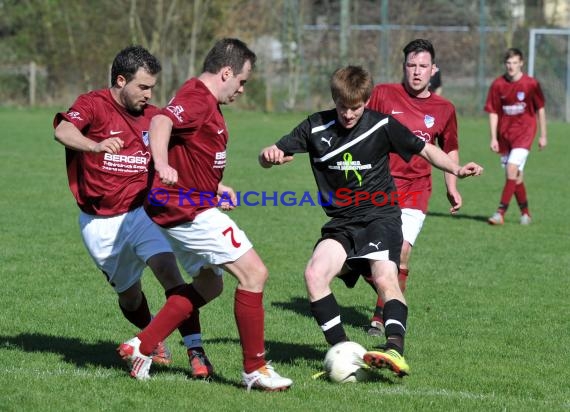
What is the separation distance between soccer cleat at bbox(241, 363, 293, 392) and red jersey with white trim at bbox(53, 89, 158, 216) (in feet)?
4.33

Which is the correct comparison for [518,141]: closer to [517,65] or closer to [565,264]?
[517,65]

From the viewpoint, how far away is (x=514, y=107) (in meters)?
13.2

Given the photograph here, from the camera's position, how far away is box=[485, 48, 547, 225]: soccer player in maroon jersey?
41.9 feet

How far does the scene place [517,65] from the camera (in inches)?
504

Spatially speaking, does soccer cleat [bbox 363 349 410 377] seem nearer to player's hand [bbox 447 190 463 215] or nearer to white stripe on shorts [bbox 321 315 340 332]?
white stripe on shorts [bbox 321 315 340 332]

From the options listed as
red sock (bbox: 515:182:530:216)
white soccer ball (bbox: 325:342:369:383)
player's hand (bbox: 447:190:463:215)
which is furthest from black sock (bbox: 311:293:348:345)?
red sock (bbox: 515:182:530:216)

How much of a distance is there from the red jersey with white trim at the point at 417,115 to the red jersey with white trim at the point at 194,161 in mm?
2258

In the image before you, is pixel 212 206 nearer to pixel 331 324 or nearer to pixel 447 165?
pixel 331 324

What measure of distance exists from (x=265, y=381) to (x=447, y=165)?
5.33 ft

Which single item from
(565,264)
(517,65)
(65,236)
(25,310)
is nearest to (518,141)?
A: (517,65)

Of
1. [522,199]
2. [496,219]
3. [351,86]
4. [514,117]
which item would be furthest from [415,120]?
[514,117]

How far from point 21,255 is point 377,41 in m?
23.4

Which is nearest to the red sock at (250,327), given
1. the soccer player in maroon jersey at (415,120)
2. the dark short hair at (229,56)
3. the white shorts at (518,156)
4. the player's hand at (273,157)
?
the player's hand at (273,157)

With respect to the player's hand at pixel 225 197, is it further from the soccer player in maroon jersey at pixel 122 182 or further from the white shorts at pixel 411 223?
the white shorts at pixel 411 223
